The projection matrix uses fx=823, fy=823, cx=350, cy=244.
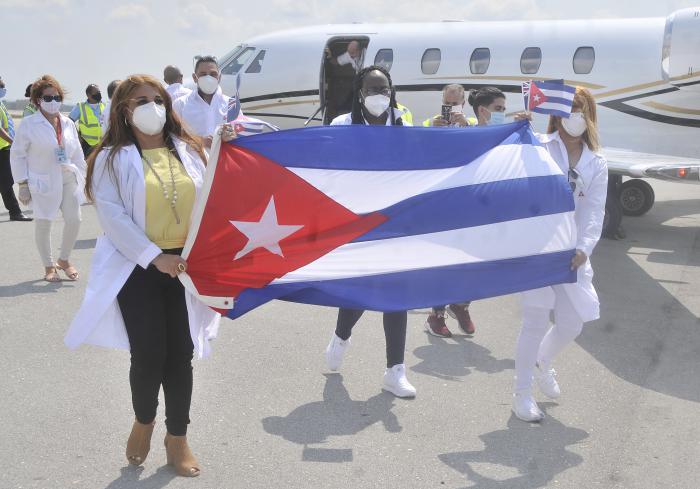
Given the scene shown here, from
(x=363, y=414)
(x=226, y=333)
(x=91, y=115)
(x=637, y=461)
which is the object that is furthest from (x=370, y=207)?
(x=91, y=115)

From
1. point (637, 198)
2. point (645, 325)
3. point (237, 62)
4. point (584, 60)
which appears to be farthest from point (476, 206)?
point (237, 62)

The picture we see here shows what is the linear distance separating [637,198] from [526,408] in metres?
8.85

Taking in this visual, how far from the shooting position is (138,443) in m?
4.33

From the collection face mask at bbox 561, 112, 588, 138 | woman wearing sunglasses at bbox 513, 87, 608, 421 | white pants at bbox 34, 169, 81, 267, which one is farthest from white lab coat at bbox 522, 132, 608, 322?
white pants at bbox 34, 169, 81, 267

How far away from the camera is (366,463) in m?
4.52

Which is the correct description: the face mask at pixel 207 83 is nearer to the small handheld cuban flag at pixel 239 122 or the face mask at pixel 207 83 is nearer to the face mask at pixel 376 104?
the small handheld cuban flag at pixel 239 122

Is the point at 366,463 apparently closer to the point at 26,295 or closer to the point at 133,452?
the point at 133,452

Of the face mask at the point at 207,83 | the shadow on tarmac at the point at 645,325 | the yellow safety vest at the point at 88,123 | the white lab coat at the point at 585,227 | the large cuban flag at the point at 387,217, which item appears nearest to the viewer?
the large cuban flag at the point at 387,217

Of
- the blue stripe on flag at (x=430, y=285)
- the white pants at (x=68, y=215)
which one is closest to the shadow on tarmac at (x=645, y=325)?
the blue stripe on flag at (x=430, y=285)

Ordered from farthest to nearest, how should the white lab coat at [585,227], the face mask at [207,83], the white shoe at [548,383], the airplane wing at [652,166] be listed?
the airplane wing at [652,166] → the face mask at [207,83] → the white shoe at [548,383] → the white lab coat at [585,227]

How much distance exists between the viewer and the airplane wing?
10320 mm

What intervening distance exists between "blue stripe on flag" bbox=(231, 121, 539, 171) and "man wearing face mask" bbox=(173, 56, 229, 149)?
3.26m

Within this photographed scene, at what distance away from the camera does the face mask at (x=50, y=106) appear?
807 cm

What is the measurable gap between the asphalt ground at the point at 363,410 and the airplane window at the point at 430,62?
25.8 feet
